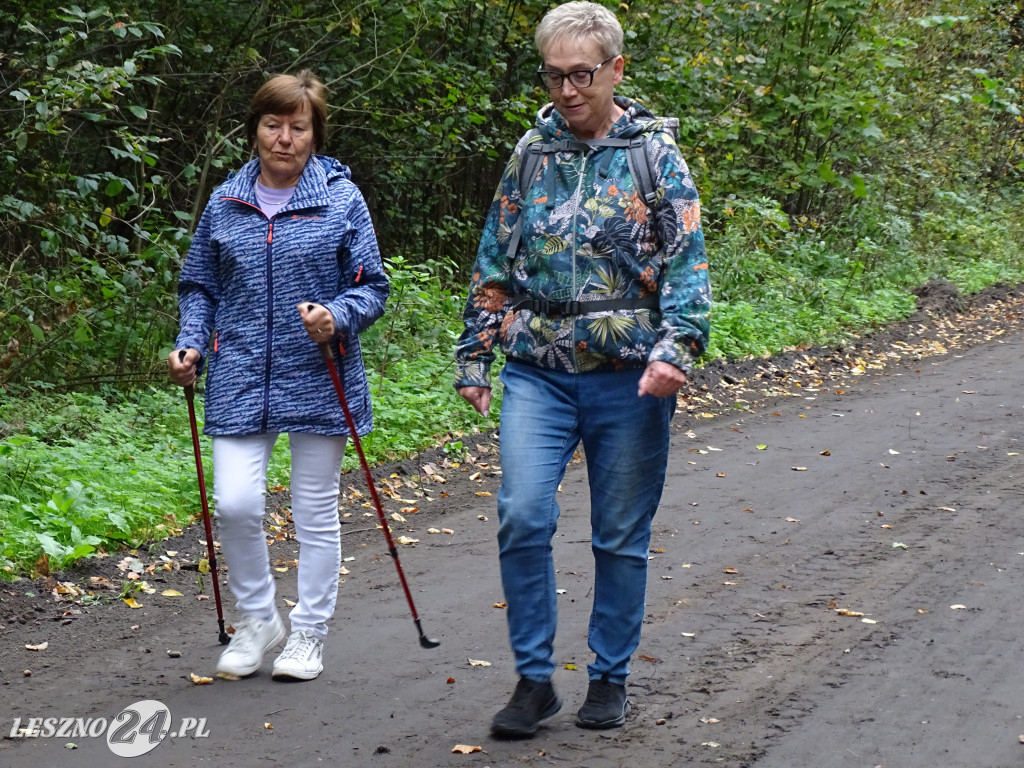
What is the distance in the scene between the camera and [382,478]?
7.41 meters

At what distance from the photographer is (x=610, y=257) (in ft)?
12.0

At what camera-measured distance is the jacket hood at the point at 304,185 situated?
165 inches

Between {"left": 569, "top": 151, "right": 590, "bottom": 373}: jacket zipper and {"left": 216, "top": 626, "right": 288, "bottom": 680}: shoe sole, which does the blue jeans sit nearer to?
{"left": 569, "top": 151, "right": 590, "bottom": 373}: jacket zipper

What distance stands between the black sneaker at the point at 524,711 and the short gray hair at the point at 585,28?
1.99 metres

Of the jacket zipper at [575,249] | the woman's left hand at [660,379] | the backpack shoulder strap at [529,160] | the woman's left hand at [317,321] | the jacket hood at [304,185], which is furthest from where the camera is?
the jacket hood at [304,185]

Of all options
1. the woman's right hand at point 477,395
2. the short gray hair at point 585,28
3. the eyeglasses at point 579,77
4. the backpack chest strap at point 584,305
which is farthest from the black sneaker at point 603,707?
the short gray hair at point 585,28

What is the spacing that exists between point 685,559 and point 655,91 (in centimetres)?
907

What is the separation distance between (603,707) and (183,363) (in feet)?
5.95

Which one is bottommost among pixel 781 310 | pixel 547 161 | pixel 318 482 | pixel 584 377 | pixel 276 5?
pixel 781 310

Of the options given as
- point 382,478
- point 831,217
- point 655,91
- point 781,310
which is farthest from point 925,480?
point 831,217

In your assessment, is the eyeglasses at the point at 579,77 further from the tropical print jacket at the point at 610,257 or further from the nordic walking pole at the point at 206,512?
the nordic walking pole at the point at 206,512

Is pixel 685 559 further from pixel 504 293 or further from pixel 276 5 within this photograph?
pixel 276 5

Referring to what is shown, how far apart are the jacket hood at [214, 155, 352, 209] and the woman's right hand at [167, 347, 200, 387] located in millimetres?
568

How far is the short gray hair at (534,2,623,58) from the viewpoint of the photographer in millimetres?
3604
